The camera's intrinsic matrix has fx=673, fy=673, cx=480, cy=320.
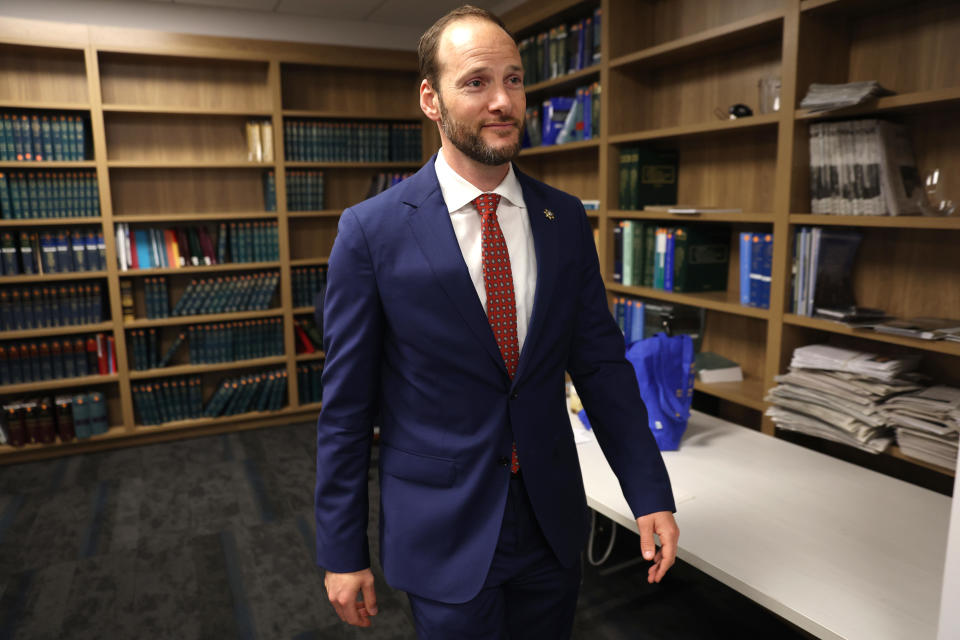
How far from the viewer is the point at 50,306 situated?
12.4 feet

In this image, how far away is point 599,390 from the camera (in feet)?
4.16

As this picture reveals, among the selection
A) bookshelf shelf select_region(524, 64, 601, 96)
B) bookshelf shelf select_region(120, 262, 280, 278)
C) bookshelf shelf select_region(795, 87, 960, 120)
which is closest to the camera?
bookshelf shelf select_region(795, 87, 960, 120)

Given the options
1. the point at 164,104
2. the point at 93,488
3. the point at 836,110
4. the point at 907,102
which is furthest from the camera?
A: the point at 164,104

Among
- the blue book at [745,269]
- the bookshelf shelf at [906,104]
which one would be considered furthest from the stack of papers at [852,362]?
the bookshelf shelf at [906,104]

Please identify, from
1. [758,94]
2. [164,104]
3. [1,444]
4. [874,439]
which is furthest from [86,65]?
[874,439]

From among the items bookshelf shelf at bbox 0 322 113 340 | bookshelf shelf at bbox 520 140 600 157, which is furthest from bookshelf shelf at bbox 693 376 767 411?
bookshelf shelf at bbox 0 322 113 340

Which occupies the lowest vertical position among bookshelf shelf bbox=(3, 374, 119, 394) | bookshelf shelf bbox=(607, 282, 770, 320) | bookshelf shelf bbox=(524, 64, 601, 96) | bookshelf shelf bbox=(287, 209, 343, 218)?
bookshelf shelf bbox=(3, 374, 119, 394)

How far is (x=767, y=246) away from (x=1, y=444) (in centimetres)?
402

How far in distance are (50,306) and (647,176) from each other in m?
3.31

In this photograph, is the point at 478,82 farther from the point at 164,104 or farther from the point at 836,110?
the point at 164,104

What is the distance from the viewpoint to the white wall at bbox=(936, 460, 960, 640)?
2.78ft

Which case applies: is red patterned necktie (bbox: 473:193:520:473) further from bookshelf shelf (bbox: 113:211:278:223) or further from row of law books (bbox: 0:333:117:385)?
row of law books (bbox: 0:333:117:385)

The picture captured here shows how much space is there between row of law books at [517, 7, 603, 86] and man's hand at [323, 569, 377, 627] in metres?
2.67

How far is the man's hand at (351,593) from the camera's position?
1.12m
